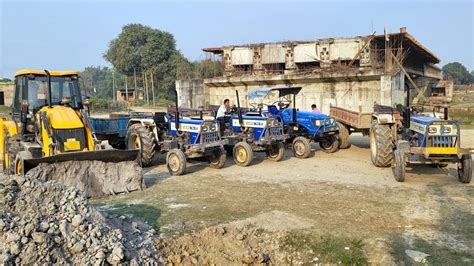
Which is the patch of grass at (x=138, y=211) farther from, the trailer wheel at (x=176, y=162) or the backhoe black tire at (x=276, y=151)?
the backhoe black tire at (x=276, y=151)

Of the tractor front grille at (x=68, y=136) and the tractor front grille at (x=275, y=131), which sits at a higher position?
the tractor front grille at (x=68, y=136)

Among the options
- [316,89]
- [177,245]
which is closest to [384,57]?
[316,89]

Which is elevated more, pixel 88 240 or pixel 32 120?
pixel 32 120

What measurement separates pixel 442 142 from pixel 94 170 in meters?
6.77

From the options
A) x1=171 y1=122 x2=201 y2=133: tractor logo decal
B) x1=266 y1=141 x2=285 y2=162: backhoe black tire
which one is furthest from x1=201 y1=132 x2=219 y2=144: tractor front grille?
x1=266 y1=141 x2=285 y2=162: backhoe black tire

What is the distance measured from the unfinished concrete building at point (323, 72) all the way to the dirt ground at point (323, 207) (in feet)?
33.1

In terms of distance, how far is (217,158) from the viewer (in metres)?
10.6

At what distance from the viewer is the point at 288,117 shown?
12453mm

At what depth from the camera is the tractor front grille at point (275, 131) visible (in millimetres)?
11172

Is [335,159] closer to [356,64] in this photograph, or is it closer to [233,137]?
[233,137]

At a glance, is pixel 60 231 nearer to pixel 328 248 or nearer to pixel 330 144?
pixel 328 248

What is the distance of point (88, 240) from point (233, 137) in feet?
22.2

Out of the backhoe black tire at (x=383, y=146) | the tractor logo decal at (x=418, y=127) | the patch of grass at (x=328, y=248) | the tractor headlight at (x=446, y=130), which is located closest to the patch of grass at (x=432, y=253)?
the patch of grass at (x=328, y=248)

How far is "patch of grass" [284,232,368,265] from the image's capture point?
493 cm
